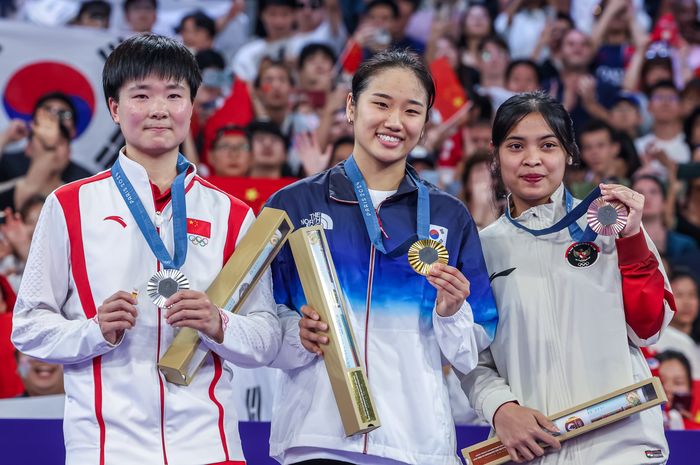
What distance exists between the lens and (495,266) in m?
3.36

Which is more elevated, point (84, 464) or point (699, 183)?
point (699, 183)

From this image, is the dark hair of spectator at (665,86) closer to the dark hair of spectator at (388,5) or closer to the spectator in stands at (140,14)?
the dark hair of spectator at (388,5)

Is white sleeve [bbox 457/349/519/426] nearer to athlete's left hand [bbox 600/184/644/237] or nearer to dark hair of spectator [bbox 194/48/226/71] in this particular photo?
athlete's left hand [bbox 600/184/644/237]

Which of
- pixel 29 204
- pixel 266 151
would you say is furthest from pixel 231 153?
pixel 29 204

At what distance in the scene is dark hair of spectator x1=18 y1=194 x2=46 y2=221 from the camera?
631 cm

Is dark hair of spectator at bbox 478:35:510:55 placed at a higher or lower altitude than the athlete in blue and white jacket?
higher

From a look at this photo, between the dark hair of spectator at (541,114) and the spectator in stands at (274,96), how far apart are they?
4.52 meters

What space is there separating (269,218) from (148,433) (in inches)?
27.3

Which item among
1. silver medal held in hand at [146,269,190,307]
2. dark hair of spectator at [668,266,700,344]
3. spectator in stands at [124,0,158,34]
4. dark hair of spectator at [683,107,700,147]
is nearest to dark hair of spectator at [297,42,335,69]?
spectator in stands at [124,0,158,34]

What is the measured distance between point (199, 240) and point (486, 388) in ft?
3.40

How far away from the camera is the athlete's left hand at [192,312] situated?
266 cm

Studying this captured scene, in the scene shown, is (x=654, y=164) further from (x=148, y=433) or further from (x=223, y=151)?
(x=148, y=433)

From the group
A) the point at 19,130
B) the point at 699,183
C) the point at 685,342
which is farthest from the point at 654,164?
the point at 19,130

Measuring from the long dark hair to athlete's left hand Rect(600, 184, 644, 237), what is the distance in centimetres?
40
